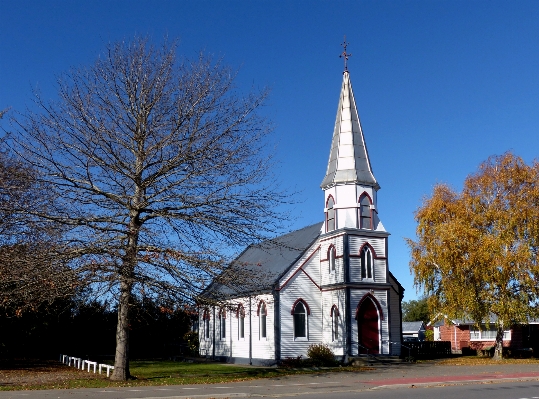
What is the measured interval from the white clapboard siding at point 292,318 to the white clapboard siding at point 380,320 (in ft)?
7.57

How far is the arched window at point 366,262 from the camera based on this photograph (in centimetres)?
3391

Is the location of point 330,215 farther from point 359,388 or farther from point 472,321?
point 359,388

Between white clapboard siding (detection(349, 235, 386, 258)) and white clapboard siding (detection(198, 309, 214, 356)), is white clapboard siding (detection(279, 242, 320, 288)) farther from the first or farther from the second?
white clapboard siding (detection(198, 309, 214, 356))

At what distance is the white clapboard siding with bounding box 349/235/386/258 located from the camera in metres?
33.6

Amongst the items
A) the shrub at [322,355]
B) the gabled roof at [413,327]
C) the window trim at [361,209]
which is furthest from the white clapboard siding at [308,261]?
the gabled roof at [413,327]

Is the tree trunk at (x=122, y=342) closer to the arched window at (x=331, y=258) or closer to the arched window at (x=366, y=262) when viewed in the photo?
the arched window at (x=331, y=258)

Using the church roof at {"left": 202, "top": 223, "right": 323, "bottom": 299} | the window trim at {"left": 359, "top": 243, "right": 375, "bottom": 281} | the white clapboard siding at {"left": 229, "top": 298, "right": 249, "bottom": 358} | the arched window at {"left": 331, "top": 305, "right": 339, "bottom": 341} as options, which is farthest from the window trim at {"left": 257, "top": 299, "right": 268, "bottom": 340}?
the window trim at {"left": 359, "top": 243, "right": 375, "bottom": 281}

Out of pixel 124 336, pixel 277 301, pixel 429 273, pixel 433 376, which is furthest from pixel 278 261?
pixel 124 336

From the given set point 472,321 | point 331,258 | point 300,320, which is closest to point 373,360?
point 300,320

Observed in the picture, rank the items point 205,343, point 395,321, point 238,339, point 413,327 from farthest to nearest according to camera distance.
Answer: point 413,327 < point 205,343 < point 238,339 < point 395,321

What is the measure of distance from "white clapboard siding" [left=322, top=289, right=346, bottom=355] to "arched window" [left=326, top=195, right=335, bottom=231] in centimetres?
381

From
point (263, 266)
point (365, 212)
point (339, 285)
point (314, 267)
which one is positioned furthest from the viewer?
point (263, 266)

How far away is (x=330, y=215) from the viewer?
116 ft

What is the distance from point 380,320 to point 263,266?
27.9ft
